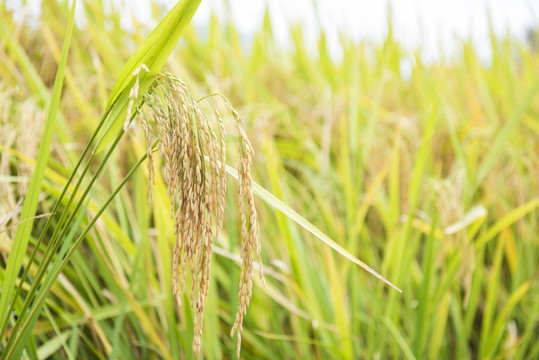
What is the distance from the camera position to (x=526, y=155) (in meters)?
1.75

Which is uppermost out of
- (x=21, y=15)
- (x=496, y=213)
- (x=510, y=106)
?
(x=21, y=15)

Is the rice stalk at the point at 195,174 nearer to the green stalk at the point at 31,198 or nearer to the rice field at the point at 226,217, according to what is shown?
the rice field at the point at 226,217

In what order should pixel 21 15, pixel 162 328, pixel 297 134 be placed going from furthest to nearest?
1. pixel 297 134
2. pixel 21 15
3. pixel 162 328

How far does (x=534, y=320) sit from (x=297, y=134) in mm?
982

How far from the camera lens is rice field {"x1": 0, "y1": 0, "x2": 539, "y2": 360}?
61cm

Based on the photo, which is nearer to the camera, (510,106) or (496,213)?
(496,213)

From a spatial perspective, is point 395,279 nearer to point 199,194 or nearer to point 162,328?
point 162,328

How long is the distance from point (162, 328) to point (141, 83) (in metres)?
0.73

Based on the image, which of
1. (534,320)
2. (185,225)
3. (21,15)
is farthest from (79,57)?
(534,320)

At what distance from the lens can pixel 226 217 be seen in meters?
1.44

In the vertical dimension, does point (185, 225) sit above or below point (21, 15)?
below

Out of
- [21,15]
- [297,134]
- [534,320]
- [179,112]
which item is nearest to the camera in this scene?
[179,112]

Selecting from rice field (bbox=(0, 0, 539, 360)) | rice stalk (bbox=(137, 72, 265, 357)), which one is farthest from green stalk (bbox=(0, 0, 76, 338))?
rice stalk (bbox=(137, 72, 265, 357))

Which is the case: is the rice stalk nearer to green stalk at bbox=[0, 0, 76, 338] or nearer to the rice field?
the rice field
